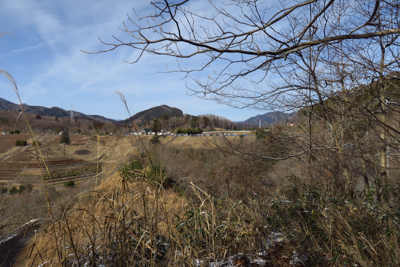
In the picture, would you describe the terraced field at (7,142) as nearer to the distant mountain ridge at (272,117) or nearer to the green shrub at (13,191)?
the green shrub at (13,191)

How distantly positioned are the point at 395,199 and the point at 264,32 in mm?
3239

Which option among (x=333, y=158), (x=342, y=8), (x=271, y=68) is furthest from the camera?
(x=333, y=158)

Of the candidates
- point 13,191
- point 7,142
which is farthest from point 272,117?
point 7,142

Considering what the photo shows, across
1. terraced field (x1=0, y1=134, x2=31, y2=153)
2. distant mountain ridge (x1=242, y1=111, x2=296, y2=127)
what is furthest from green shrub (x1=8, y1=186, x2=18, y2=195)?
distant mountain ridge (x1=242, y1=111, x2=296, y2=127)

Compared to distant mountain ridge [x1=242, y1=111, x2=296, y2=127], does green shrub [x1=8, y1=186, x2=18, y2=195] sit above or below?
below

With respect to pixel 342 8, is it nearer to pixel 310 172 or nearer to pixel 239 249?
pixel 310 172

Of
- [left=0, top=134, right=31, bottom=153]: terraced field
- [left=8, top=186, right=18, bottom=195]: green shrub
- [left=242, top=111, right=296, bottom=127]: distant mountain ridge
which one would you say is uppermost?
[left=242, top=111, right=296, bottom=127]: distant mountain ridge

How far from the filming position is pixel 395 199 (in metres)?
3.34

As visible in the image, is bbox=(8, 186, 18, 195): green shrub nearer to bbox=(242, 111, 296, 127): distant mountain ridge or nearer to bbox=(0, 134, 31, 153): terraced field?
bbox=(0, 134, 31, 153): terraced field

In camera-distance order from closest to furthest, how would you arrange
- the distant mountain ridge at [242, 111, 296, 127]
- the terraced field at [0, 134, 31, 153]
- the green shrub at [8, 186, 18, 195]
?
1. the distant mountain ridge at [242, 111, 296, 127]
2. the terraced field at [0, 134, 31, 153]
3. the green shrub at [8, 186, 18, 195]

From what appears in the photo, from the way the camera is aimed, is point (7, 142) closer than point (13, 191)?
No

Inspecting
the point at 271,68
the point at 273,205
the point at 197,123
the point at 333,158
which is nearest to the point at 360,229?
the point at 273,205

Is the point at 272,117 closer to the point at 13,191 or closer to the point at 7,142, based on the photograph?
the point at 13,191

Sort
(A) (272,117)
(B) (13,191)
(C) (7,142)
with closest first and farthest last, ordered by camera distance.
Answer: (A) (272,117) → (B) (13,191) → (C) (7,142)
